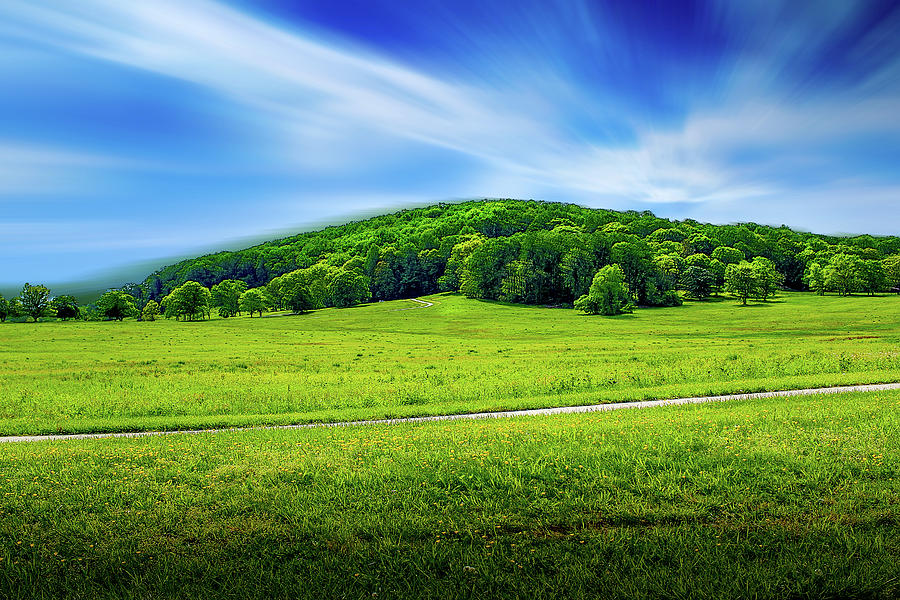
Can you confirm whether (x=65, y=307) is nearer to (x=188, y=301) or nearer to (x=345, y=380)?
(x=188, y=301)

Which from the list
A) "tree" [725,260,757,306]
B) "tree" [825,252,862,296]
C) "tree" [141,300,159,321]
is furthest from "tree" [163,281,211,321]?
"tree" [825,252,862,296]

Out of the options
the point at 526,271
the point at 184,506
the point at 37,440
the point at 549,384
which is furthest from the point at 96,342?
the point at 526,271

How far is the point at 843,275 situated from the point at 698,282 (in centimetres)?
3532

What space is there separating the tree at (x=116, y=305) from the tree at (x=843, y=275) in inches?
7218

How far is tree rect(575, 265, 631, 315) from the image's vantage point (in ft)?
327

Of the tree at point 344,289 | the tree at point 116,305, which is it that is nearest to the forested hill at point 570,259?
the tree at point 344,289

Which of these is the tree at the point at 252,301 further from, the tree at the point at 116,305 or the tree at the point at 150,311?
the tree at the point at 116,305

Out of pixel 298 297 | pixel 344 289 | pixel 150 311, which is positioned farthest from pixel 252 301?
pixel 150 311

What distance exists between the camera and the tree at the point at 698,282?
5084 inches

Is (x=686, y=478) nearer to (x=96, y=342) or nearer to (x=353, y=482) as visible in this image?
(x=353, y=482)

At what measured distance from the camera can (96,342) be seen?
60.9 meters

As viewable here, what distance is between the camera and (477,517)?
7.46m

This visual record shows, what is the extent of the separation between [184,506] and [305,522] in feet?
8.02

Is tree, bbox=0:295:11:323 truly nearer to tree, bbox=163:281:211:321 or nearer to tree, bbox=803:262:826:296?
tree, bbox=163:281:211:321
